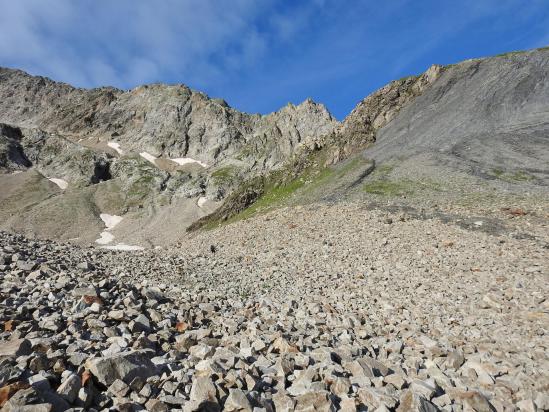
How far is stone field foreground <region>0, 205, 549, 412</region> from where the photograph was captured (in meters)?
7.93

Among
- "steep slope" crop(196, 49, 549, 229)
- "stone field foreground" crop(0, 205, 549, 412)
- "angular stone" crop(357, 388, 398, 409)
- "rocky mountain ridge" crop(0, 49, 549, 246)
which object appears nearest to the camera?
"stone field foreground" crop(0, 205, 549, 412)

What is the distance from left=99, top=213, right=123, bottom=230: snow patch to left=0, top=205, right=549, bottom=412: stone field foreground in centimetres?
12618

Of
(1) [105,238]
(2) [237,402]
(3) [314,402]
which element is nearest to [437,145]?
(3) [314,402]

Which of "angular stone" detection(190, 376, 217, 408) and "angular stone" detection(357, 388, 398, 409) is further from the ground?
"angular stone" detection(190, 376, 217, 408)

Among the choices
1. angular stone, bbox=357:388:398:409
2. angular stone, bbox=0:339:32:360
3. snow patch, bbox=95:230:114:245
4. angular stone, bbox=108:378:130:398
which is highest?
snow patch, bbox=95:230:114:245

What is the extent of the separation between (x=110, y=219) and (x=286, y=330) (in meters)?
148

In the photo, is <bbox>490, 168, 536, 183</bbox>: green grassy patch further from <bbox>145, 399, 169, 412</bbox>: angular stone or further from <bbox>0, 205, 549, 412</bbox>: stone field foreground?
<bbox>145, 399, 169, 412</bbox>: angular stone

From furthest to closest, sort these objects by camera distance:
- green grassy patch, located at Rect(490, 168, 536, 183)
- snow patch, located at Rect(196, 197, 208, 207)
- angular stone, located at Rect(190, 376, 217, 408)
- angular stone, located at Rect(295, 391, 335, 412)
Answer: snow patch, located at Rect(196, 197, 208, 207) < green grassy patch, located at Rect(490, 168, 536, 183) < angular stone, located at Rect(295, 391, 335, 412) < angular stone, located at Rect(190, 376, 217, 408)

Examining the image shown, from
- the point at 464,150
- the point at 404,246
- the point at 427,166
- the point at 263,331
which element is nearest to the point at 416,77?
the point at 464,150

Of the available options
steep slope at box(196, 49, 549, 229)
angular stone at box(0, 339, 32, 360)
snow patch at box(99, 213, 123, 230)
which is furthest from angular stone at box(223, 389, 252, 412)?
snow patch at box(99, 213, 123, 230)

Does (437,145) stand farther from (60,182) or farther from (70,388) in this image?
(60,182)

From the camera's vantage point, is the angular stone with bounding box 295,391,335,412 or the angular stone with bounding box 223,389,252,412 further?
the angular stone with bounding box 295,391,335,412

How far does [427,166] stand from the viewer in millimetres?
48625

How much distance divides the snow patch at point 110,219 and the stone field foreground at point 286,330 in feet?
Result: 414
